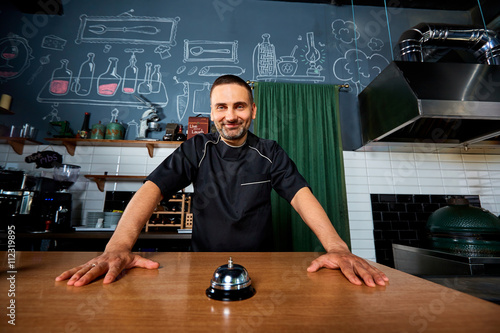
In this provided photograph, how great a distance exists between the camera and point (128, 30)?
119 inches

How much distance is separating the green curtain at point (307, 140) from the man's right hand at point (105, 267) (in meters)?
1.78

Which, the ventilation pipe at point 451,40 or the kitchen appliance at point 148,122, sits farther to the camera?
the kitchen appliance at point 148,122

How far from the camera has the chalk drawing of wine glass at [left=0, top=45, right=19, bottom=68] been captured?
2.84 meters

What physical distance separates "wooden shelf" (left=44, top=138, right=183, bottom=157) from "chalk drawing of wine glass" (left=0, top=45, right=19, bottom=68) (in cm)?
123

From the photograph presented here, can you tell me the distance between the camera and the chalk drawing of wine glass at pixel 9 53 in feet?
9.32

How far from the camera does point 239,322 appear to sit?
370mm

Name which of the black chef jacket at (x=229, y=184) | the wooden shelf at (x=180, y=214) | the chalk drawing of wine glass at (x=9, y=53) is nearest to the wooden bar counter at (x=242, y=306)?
the black chef jacket at (x=229, y=184)

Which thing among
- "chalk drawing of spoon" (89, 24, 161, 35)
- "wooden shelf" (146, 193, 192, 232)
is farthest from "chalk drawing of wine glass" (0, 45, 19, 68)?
"wooden shelf" (146, 193, 192, 232)

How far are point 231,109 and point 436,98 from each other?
1837mm

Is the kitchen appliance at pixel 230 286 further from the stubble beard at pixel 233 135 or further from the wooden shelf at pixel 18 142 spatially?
the wooden shelf at pixel 18 142

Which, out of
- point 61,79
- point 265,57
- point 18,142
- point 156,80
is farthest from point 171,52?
point 18,142

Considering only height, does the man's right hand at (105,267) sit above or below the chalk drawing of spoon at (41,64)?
below

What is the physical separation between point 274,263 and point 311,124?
7.29ft

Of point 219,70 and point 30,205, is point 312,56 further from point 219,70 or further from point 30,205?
point 30,205
